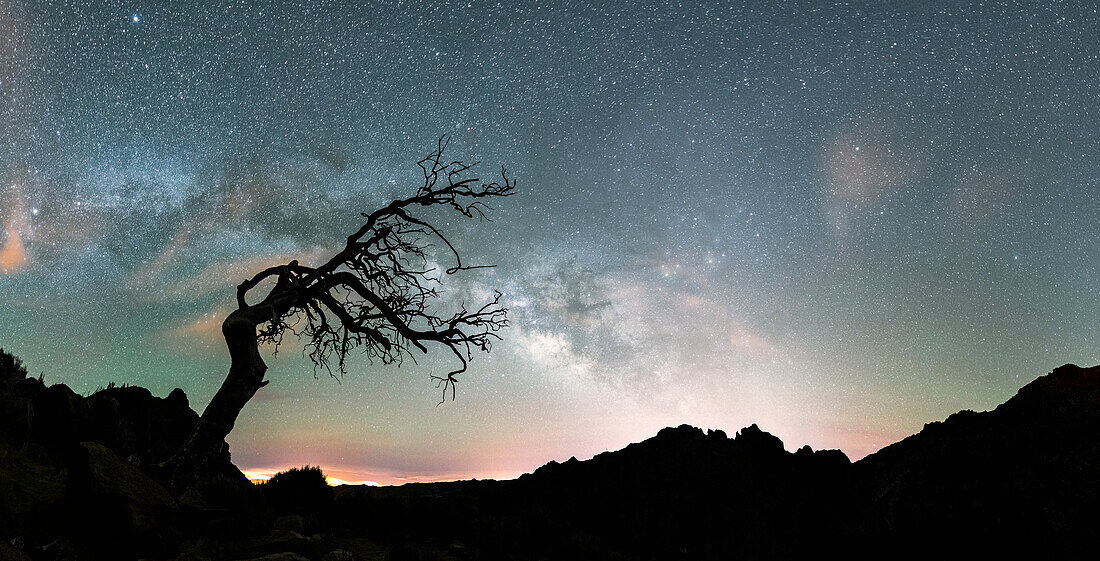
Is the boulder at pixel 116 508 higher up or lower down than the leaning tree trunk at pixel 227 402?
lower down

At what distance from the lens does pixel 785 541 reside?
12.2 meters

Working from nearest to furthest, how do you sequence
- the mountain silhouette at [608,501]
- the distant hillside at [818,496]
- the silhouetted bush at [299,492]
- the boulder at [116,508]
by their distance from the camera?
the boulder at [116,508] → the mountain silhouette at [608,501] → the distant hillside at [818,496] → the silhouetted bush at [299,492]

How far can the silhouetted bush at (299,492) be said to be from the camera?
1084cm

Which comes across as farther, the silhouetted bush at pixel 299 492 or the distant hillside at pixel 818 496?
the silhouetted bush at pixel 299 492

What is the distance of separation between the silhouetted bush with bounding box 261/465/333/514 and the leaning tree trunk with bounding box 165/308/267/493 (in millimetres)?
1767

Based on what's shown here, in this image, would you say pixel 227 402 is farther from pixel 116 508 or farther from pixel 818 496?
pixel 818 496

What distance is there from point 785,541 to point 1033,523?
195 inches

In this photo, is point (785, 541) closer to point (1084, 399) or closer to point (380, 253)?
point (1084, 399)

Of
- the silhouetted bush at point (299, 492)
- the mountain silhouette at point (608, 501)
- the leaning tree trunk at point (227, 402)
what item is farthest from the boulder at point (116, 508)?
the silhouetted bush at point (299, 492)

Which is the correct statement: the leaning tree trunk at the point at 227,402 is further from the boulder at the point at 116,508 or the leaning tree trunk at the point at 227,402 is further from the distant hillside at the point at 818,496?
the distant hillside at the point at 818,496

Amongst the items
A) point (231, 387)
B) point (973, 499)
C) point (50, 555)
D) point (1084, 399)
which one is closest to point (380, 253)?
point (231, 387)

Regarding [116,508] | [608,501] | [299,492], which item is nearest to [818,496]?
[608,501]

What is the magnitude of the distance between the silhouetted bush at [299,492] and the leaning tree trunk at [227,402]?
177 centimetres

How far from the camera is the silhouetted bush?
1084 cm
